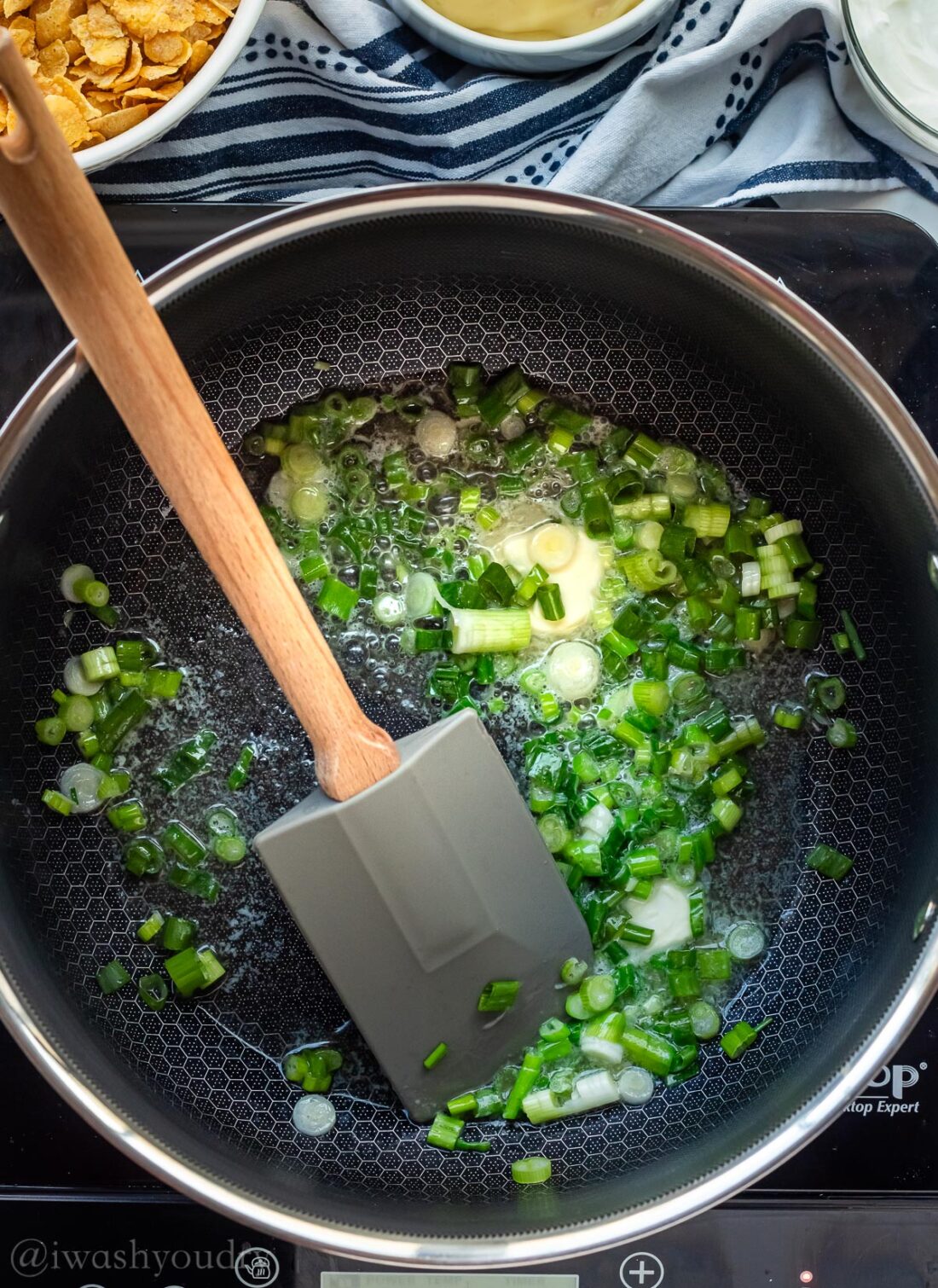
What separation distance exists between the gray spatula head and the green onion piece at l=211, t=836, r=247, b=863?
0.13m

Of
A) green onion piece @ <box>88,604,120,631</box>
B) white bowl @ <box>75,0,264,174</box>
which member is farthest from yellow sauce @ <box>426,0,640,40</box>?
green onion piece @ <box>88,604,120,631</box>

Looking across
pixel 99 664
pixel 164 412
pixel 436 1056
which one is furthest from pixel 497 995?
pixel 164 412

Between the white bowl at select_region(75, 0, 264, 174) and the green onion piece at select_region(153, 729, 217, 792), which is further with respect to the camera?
the green onion piece at select_region(153, 729, 217, 792)

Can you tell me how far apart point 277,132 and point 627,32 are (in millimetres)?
362

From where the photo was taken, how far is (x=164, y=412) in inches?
32.9

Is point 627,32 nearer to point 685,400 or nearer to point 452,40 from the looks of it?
point 452,40

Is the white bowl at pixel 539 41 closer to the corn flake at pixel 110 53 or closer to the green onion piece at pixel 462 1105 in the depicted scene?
the corn flake at pixel 110 53

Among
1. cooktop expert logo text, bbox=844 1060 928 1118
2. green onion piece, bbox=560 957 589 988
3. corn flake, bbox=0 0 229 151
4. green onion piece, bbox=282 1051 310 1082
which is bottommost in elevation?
cooktop expert logo text, bbox=844 1060 928 1118

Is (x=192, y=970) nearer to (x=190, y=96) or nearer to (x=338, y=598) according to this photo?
(x=338, y=598)

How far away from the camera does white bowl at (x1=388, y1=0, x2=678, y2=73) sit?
1.10 meters

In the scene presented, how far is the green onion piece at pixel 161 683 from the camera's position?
3.84 ft

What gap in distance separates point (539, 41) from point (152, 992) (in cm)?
102

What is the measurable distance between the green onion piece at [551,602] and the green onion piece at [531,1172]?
20.9 inches

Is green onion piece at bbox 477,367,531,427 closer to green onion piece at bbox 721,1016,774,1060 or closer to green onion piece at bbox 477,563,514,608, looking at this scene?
green onion piece at bbox 477,563,514,608
